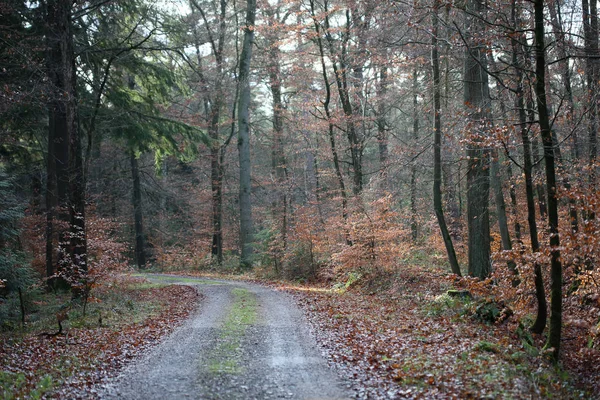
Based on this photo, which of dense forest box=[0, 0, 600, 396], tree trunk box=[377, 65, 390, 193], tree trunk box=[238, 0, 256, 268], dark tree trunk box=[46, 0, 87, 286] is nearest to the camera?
dense forest box=[0, 0, 600, 396]

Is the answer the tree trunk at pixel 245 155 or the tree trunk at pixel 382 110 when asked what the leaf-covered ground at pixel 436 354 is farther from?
the tree trunk at pixel 245 155

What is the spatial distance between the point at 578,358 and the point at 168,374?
7.20 m

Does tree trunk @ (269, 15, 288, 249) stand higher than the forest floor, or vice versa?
tree trunk @ (269, 15, 288, 249)

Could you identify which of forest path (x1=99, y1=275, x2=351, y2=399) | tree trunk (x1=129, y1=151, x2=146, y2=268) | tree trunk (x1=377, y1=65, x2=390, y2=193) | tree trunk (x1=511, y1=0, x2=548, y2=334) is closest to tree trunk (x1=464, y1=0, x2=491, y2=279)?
tree trunk (x1=511, y1=0, x2=548, y2=334)

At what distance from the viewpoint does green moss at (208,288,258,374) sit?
7676 mm

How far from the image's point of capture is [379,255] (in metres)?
16.5

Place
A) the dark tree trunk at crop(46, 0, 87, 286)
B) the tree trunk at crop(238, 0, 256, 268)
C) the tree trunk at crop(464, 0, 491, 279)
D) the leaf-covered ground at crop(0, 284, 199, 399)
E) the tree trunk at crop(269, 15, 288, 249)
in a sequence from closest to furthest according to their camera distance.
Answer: the leaf-covered ground at crop(0, 284, 199, 399) → the tree trunk at crop(464, 0, 491, 279) → the dark tree trunk at crop(46, 0, 87, 286) → the tree trunk at crop(269, 15, 288, 249) → the tree trunk at crop(238, 0, 256, 268)

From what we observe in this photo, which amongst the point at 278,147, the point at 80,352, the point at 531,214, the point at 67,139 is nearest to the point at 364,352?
the point at 531,214

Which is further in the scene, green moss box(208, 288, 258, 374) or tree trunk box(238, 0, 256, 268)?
tree trunk box(238, 0, 256, 268)

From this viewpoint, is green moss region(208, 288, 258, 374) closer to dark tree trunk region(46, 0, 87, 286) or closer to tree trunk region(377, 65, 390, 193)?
dark tree trunk region(46, 0, 87, 286)

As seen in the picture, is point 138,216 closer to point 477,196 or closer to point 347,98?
point 347,98

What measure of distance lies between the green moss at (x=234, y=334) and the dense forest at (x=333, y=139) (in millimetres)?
3505

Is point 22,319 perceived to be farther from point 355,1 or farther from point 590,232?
point 355,1

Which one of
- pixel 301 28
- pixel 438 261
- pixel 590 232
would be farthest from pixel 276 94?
pixel 590 232
